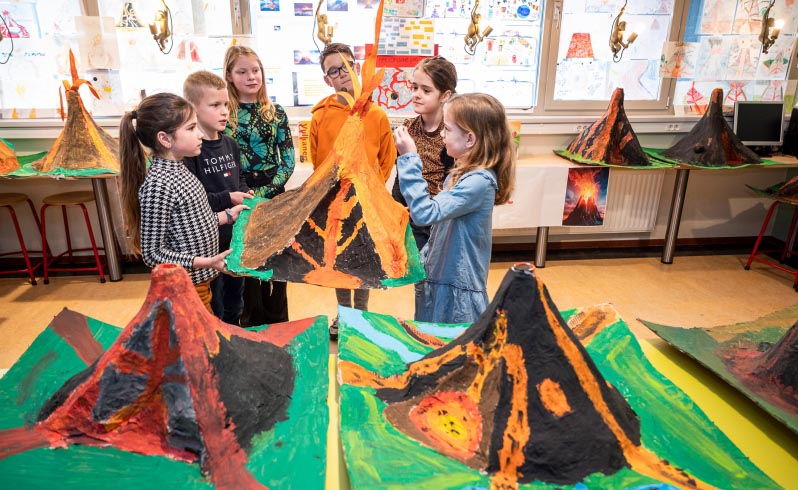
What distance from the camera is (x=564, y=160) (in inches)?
157

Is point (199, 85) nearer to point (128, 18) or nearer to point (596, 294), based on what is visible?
point (128, 18)

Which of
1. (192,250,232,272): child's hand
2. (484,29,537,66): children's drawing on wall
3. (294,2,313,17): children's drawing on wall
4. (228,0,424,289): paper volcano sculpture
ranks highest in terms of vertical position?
(294,2,313,17): children's drawing on wall

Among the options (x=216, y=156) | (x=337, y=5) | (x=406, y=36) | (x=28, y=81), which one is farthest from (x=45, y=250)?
(x=406, y=36)

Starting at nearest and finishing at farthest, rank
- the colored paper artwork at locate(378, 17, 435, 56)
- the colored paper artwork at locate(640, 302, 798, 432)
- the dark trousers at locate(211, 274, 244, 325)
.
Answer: the colored paper artwork at locate(640, 302, 798, 432) < the dark trousers at locate(211, 274, 244, 325) < the colored paper artwork at locate(378, 17, 435, 56)

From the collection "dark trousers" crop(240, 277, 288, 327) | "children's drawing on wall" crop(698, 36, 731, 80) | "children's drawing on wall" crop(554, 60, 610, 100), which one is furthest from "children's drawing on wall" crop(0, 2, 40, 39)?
"children's drawing on wall" crop(698, 36, 731, 80)

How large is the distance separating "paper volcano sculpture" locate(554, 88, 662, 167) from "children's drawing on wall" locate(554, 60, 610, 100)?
46cm

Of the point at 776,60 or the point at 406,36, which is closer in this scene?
the point at 406,36

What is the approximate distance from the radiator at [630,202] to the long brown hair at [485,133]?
2816 mm

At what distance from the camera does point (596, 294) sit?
3.65m

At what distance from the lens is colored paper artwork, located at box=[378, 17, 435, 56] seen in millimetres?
3875

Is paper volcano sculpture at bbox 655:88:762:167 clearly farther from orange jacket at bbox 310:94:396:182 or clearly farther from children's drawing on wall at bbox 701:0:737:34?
orange jacket at bbox 310:94:396:182

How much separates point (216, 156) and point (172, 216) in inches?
17.0

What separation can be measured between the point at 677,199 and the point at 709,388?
3074mm

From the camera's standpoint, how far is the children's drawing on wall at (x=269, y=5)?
379cm
